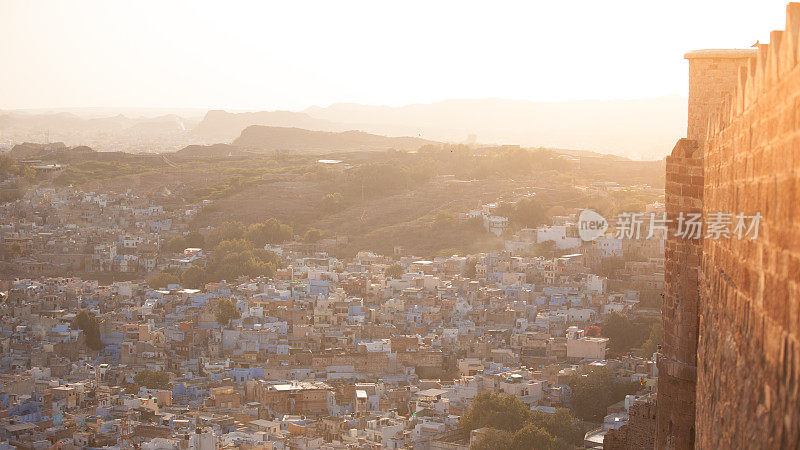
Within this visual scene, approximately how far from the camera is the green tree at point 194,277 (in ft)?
90.4

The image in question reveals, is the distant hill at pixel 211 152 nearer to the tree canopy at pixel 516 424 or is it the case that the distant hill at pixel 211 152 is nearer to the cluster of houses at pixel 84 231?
the cluster of houses at pixel 84 231

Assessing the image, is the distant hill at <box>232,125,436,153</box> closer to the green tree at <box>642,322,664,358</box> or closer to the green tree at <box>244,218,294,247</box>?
the green tree at <box>244,218,294,247</box>

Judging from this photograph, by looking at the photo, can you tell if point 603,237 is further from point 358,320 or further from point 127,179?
point 127,179

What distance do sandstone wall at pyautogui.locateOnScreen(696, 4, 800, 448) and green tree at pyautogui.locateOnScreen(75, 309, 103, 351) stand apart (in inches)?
779

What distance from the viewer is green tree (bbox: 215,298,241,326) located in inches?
910

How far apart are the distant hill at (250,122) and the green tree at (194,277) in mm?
56037

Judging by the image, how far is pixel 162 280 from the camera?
90.5 feet

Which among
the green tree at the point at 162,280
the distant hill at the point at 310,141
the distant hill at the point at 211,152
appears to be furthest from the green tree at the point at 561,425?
the distant hill at the point at 310,141

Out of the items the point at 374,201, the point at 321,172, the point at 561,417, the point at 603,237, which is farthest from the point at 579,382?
the point at 321,172

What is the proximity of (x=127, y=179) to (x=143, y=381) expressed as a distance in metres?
24.9

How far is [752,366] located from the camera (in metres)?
2.42

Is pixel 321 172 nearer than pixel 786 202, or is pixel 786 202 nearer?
pixel 786 202

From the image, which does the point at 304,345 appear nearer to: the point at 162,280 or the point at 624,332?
the point at 624,332

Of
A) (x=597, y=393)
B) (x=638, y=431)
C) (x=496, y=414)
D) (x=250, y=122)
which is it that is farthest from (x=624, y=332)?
(x=250, y=122)
